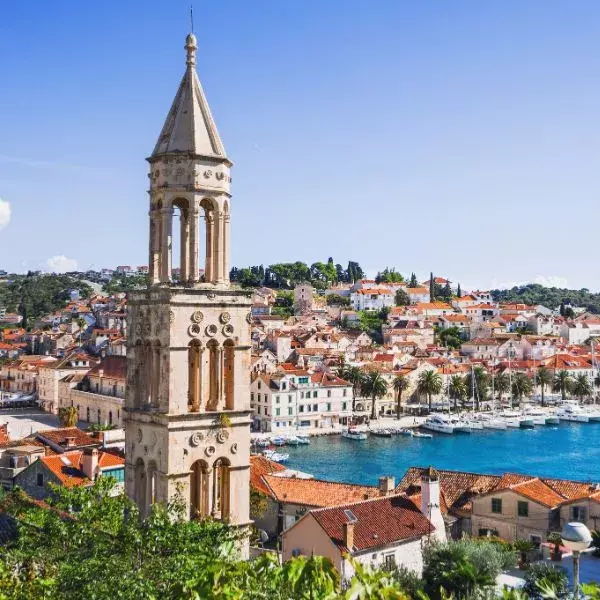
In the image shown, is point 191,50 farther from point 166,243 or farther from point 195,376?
point 195,376

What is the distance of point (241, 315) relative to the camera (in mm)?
14656

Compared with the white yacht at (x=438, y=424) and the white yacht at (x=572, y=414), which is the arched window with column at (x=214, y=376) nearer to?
the white yacht at (x=438, y=424)

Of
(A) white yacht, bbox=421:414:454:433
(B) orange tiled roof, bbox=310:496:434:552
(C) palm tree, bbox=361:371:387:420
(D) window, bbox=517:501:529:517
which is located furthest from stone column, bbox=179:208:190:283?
(C) palm tree, bbox=361:371:387:420

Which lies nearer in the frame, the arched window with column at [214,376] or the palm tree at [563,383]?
the arched window with column at [214,376]

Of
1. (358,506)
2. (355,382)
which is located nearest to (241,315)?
(358,506)

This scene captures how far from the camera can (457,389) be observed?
260ft

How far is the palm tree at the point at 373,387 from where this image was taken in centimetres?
7412

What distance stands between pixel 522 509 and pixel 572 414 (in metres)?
53.8

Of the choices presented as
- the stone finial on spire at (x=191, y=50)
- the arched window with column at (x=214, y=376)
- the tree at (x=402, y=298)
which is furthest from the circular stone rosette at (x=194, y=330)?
the tree at (x=402, y=298)

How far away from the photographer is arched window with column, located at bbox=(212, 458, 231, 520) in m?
14.4

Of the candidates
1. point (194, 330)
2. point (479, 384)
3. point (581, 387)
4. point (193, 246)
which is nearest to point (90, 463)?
point (194, 330)

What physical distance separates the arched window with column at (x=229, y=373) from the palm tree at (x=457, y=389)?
220 ft

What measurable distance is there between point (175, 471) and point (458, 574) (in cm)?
722

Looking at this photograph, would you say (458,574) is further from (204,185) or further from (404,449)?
(404,449)
